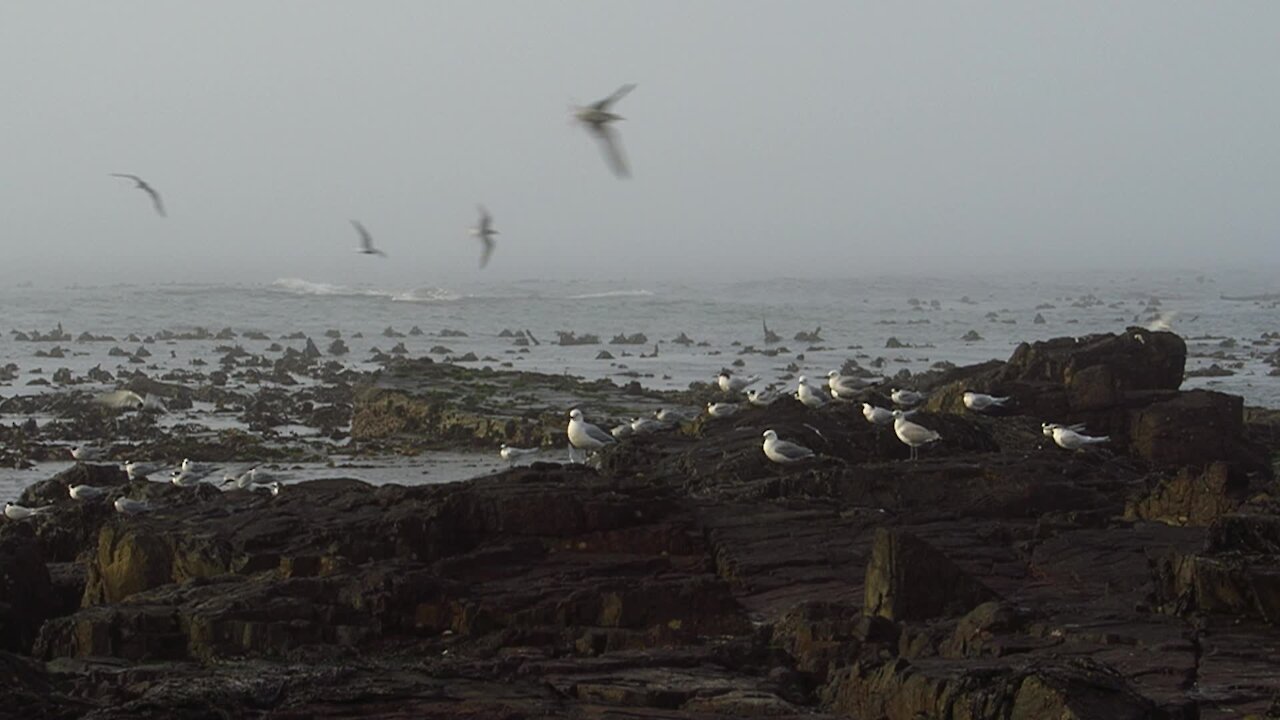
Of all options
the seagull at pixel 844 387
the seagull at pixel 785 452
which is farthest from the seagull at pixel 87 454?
the seagull at pixel 785 452

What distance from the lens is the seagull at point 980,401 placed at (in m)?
22.0

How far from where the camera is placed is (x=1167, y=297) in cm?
9762

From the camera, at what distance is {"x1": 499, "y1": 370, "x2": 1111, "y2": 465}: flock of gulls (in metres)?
18.5

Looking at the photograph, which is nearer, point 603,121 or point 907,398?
point 603,121

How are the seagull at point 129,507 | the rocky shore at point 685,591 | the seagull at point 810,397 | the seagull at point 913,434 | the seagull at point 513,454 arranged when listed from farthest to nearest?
1. the seagull at point 513,454
2. the seagull at point 810,397
3. the seagull at point 913,434
4. the seagull at point 129,507
5. the rocky shore at point 685,591

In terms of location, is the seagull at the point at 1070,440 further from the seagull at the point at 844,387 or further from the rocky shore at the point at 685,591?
the seagull at the point at 844,387

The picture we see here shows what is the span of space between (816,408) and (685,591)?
9.77m

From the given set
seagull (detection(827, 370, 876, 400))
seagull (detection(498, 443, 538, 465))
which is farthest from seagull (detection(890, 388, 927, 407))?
seagull (detection(498, 443, 538, 465))

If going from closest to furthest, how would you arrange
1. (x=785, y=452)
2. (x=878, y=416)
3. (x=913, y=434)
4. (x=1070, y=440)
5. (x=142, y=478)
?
(x=785, y=452) < (x=913, y=434) < (x=1070, y=440) < (x=142, y=478) < (x=878, y=416)

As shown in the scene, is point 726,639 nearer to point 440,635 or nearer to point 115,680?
point 440,635

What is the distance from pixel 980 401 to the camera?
72.3 feet

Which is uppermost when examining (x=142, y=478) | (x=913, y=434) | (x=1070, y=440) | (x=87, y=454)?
(x=913, y=434)

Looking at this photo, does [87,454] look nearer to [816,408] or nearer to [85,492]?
[85,492]

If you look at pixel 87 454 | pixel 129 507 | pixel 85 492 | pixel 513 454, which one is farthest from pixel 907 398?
pixel 87 454
